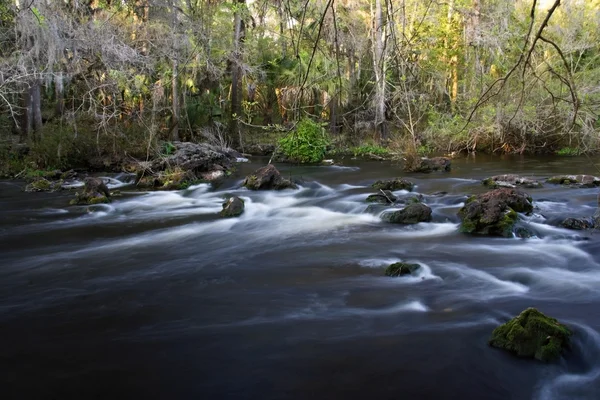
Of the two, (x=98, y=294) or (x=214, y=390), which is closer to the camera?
(x=214, y=390)

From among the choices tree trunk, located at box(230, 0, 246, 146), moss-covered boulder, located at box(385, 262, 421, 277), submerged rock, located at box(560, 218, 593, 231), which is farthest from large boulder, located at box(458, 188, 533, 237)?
tree trunk, located at box(230, 0, 246, 146)

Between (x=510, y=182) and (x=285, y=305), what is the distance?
916 cm

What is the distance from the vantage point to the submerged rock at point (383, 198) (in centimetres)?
1116

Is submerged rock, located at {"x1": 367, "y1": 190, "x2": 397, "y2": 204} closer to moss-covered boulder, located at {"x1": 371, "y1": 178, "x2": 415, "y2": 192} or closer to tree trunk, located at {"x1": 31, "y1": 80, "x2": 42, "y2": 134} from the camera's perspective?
moss-covered boulder, located at {"x1": 371, "y1": 178, "x2": 415, "y2": 192}

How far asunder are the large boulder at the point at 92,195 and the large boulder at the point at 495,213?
333 inches

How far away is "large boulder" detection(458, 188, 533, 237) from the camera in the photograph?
27.7 ft

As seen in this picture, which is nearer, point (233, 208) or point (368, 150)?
point (233, 208)

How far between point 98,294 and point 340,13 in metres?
21.0

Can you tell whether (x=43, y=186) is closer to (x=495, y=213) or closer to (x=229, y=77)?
(x=495, y=213)

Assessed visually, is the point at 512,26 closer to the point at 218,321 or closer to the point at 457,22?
the point at 457,22

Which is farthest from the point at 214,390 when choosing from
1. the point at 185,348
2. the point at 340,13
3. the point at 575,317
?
the point at 340,13

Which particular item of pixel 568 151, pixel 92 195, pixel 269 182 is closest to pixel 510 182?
pixel 269 182

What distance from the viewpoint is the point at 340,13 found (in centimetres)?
2392

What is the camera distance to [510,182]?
504 inches
